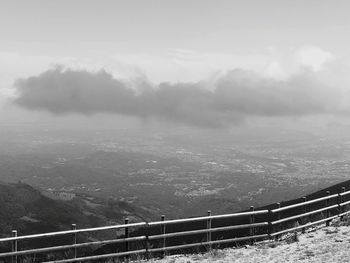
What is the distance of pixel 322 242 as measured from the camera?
65.4 ft

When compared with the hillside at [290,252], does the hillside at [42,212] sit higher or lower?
lower

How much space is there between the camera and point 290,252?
18.5 meters

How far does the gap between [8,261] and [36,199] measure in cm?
8728

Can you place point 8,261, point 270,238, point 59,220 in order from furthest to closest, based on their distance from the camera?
point 59,220, point 8,261, point 270,238

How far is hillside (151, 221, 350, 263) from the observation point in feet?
57.5

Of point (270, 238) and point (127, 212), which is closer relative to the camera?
point (270, 238)

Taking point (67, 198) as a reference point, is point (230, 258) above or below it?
above

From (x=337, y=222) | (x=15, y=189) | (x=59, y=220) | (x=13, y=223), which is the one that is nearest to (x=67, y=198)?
(x=15, y=189)

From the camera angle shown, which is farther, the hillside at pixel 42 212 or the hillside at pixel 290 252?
the hillside at pixel 42 212

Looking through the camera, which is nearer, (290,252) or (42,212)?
(290,252)

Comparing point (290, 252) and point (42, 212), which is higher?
point (290, 252)

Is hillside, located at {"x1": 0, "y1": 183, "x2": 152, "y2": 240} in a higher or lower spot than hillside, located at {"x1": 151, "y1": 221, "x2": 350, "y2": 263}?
lower

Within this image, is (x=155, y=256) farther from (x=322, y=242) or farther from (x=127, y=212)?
(x=127, y=212)

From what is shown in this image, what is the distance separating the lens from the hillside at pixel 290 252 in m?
17.5
